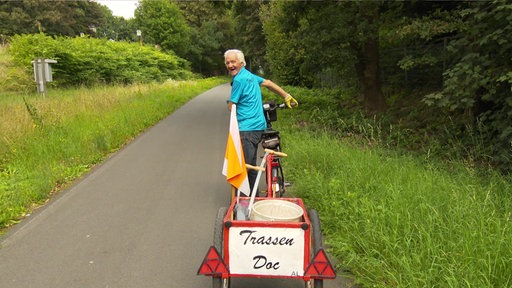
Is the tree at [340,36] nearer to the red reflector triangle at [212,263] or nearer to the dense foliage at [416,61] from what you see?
the dense foliage at [416,61]

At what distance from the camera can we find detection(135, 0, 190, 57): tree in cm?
5166

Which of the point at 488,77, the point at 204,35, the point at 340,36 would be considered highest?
→ the point at 204,35

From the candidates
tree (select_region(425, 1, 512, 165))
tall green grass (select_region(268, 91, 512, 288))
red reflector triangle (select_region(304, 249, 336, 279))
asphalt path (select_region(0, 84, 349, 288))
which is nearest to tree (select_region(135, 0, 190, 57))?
asphalt path (select_region(0, 84, 349, 288))

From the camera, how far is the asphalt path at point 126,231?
3.64 m

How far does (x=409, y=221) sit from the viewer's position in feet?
12.2

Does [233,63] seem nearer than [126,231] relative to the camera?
Yes

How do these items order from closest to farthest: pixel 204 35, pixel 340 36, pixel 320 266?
pixel 320 266, pixel 340 36, pixel 204 35

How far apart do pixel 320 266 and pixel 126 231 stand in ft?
9.02

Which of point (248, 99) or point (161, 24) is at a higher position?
point (161, 24)

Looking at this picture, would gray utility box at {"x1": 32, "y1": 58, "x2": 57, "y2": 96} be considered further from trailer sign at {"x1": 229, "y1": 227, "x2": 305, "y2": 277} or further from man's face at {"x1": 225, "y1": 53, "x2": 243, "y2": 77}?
trailer sign at {"x1": 229, "y1": 227, "x2": 305, "y2": 277}

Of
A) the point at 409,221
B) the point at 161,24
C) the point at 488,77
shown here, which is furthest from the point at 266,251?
the point at 161,24

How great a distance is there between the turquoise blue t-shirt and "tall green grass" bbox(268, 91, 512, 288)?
125 cm

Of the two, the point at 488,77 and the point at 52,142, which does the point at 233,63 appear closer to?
the point at 488,77

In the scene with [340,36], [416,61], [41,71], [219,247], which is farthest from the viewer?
[41,71]
